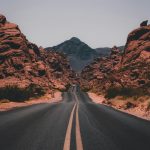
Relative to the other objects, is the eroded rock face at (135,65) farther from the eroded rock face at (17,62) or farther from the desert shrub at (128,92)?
the eroded rock face at (17,62)

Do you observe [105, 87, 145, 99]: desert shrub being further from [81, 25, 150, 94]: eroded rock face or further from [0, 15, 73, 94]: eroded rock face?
[0, 15, 73, 94]: eroded rock face

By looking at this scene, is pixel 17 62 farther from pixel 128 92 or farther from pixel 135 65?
pixel 128 92

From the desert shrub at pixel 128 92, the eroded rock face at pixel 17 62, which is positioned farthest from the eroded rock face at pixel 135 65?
the eroded rock face at pixel 17 62

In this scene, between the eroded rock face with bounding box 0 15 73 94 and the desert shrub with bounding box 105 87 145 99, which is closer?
the desert shrub with bounding box 105 87 145 99

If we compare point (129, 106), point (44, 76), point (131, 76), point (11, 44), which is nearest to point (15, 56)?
point (11, 44)

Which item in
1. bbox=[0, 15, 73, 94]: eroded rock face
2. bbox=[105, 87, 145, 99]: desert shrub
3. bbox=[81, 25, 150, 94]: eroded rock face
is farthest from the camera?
bbox=[0, 15, 73, 94]: eroded rock face

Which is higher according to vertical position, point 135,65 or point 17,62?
point 17,62

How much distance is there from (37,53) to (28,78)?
32.8 meters

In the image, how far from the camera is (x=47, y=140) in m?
7.95

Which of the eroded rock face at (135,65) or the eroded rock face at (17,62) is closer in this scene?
the eroded rock face at (135,65)

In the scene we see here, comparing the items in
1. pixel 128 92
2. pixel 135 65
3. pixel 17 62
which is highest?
pixel 17 62

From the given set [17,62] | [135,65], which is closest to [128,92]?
[135,65]

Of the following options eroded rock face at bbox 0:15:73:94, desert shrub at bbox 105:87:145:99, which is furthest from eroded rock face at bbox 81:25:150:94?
eroded rock face at bbox 0:15:73:94

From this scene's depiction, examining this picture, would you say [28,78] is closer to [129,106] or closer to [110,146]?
[129,106]
